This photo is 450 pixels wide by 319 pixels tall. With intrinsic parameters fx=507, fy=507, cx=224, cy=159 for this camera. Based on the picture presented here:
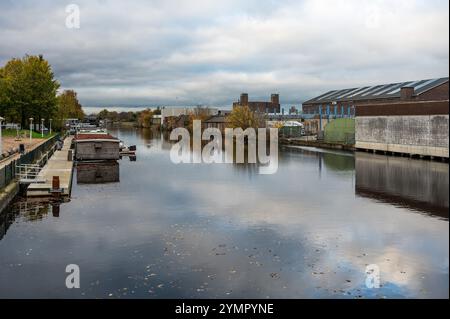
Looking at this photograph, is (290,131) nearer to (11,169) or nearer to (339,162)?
(339,162)

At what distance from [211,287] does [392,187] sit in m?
23.9

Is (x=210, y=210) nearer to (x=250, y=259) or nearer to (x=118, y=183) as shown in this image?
(x=250, y=259)

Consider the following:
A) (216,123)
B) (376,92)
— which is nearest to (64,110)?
(216,123)

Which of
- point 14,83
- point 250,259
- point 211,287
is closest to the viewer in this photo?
point 211,287

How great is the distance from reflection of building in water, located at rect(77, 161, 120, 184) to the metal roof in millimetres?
58737

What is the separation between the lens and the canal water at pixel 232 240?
15078 millimetres

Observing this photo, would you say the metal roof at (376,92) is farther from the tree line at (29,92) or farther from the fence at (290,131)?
the tree line at (29,92)

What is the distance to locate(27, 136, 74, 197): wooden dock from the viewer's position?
30094 millimetres

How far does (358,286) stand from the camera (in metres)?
15.0

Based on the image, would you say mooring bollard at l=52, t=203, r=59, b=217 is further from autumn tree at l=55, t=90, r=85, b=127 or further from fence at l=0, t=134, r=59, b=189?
autumn tree at l=55, t=90, r=85, b=127

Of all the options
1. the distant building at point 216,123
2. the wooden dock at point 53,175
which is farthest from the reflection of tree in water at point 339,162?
the distant building at point 216,123

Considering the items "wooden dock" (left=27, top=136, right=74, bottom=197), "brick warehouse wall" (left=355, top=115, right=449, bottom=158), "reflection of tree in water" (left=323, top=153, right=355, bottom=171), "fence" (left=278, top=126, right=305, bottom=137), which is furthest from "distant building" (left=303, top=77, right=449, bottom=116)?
"wooden dock" (left=27, top=136, right=74, bottom=197)

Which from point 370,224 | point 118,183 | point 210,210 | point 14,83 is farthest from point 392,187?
point 14,83
